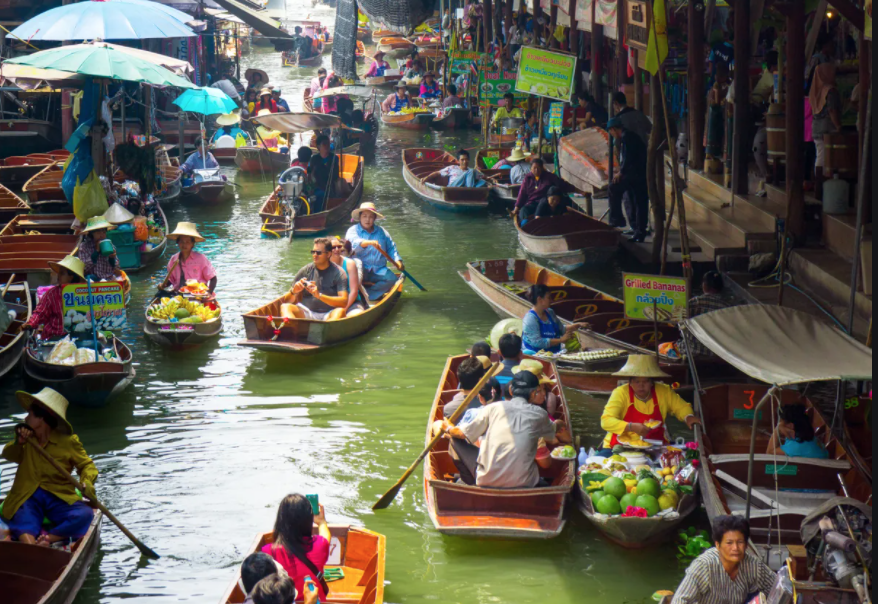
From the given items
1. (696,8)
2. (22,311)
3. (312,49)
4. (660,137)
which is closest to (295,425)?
(22,311)

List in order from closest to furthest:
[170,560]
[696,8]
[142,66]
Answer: [170,560] < [142,66] < [696,8]

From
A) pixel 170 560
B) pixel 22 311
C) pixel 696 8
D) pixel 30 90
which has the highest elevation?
pixel 696 8

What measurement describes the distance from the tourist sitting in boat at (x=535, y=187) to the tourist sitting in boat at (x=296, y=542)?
1002 centimetres

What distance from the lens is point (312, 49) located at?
44.9 metres

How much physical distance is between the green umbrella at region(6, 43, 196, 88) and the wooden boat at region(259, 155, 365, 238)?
4.62 metres

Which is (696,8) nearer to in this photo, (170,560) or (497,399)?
(497,399)

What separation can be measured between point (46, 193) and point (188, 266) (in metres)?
6.57

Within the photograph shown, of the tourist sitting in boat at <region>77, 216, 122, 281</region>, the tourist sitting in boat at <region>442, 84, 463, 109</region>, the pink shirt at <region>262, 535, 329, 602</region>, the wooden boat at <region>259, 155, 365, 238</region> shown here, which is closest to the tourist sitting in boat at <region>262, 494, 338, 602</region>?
the pink shirt at <region>262, 535, 329, 602</region>

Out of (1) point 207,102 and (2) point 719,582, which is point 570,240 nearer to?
(1) point 207,102

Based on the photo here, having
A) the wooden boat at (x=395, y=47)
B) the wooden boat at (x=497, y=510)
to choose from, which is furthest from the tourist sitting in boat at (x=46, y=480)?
the wooden boat at (x=395, y=47)

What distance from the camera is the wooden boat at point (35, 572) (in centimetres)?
625

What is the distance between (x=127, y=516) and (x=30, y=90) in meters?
14.9

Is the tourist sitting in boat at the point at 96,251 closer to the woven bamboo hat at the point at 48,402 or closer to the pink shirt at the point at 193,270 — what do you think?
the pink shirt at the point at 193,270

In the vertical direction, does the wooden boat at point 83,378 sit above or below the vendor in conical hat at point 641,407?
below
